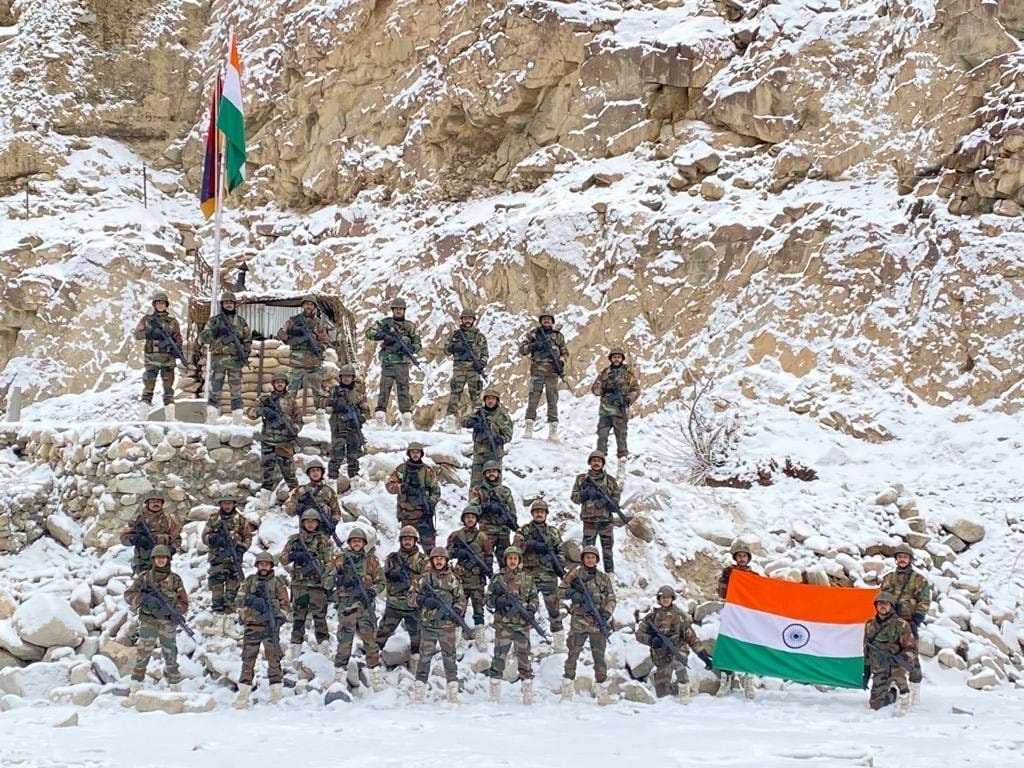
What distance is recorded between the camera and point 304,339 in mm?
13484

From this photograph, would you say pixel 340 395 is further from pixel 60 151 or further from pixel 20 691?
pixel 60 151

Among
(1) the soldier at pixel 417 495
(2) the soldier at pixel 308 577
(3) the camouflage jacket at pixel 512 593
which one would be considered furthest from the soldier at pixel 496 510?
(2) the soldier at pixel 308 577

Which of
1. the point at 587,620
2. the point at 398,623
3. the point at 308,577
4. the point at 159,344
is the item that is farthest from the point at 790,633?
the point at 159,344

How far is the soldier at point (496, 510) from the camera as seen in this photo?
1158 cm

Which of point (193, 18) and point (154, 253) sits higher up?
point (193, 18)

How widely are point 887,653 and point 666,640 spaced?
2194 millimetres

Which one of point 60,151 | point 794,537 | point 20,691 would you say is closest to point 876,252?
point 794,537

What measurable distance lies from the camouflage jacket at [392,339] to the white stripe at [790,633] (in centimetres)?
506

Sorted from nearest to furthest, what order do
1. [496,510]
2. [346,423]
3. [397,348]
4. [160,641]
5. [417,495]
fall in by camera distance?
[160,641] < [496,510] < [417,495] < [346,423] < [397,348]

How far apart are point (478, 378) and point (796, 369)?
8302 millimetres

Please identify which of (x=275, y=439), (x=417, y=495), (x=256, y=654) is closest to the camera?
(x=256, y=654)

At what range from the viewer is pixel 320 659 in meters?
10.8

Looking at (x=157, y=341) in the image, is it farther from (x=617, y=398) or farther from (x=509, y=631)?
(x=509, y=631)

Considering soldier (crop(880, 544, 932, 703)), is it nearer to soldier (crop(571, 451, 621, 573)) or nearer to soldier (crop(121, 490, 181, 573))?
soldier (crop(571, 451, 621, 573))
